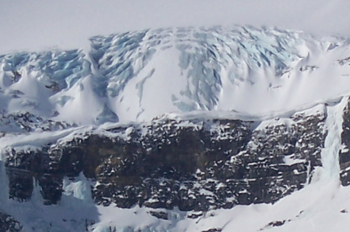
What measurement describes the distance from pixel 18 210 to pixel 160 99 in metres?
34.1

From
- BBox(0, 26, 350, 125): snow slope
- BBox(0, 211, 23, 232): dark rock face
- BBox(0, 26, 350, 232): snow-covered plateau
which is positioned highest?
BBox(0, 26, 350, 125): snow slope

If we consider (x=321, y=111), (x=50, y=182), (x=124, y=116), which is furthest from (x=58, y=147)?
(x=321, y=111)

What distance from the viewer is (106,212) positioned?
175 metres

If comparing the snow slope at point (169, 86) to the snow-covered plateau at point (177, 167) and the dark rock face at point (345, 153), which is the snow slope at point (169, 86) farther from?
the dark rock face at point (345, 153)

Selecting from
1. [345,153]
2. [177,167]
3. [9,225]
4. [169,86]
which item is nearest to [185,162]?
[177,167]

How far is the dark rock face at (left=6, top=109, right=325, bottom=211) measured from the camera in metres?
177

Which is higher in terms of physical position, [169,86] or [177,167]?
[169,86]

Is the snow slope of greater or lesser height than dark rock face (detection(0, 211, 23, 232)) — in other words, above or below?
above

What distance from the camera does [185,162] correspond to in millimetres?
181750

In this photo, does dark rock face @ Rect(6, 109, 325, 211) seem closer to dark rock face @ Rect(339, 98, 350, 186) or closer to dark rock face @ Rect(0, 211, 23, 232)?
dark rock face @ Rect(339, 98, 350, 186)

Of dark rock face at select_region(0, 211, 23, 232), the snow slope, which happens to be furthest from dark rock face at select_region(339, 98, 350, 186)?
dark rock face at select_region(0, 211, 23, 232)

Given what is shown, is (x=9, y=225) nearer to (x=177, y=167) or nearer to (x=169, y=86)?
(x=177, y=167)

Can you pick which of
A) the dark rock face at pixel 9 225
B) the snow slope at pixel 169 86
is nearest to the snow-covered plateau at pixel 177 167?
the dark rock face at pixel 9 225

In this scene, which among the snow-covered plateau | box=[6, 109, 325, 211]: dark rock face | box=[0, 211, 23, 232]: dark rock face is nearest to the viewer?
box=[0, 211, 23, 232]: dark rock face
